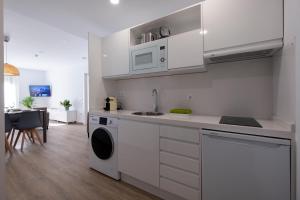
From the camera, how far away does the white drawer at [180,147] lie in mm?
1354

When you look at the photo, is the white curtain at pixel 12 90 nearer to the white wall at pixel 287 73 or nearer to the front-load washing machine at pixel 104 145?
the front-load washing machine at pixel 104 145

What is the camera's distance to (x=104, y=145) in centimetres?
208

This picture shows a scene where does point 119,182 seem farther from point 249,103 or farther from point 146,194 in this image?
point 249,103

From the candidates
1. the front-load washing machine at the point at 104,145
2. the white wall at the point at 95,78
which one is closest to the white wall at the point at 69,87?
the white wall at the point at 95,78

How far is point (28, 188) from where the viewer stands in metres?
1.80

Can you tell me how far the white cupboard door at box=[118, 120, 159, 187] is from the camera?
1.62 meters

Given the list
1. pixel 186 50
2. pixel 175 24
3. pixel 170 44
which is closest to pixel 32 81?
pixel 175 24

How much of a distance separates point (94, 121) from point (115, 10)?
1601mm

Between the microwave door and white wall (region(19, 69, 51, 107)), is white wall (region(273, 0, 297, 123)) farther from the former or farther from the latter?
white wall (region(19, 69, 51, 107))

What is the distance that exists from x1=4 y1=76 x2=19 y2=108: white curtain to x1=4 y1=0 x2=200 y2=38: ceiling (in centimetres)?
579

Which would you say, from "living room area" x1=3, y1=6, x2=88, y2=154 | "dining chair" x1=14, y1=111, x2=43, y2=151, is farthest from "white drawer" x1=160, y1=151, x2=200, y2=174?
"dining chair" x1=14, y1=111, x2=43, y2=151

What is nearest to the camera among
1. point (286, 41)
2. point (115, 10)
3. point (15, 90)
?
point (286, 41)

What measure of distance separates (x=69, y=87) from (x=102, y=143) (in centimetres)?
554

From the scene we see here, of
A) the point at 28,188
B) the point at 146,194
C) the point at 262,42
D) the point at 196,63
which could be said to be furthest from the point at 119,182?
the point at 262,42
